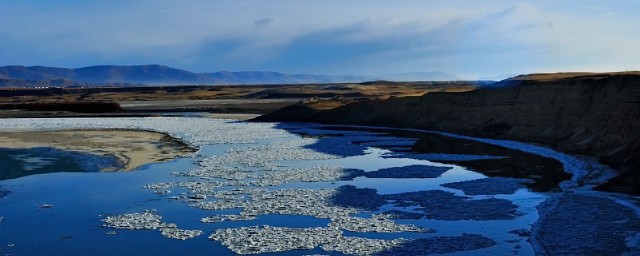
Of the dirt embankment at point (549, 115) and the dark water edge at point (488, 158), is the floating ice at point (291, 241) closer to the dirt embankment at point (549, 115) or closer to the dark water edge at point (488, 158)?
the dark water edge at point (488, 158)

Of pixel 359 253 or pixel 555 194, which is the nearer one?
pixel 359 253

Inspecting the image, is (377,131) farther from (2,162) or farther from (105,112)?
(105,112)

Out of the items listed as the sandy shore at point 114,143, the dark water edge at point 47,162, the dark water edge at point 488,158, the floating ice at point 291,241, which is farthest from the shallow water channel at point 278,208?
the sandy shore at point 114,143

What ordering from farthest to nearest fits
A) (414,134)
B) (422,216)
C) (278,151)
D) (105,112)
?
1. (105,112)
2. (414,134)
3. (278,151)
4. (422,216)

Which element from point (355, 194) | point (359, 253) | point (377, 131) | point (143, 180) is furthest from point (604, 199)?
point (377, 131)

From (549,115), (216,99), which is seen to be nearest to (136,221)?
(549,115)

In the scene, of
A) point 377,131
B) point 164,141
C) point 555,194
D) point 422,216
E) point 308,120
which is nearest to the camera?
point 422,216
